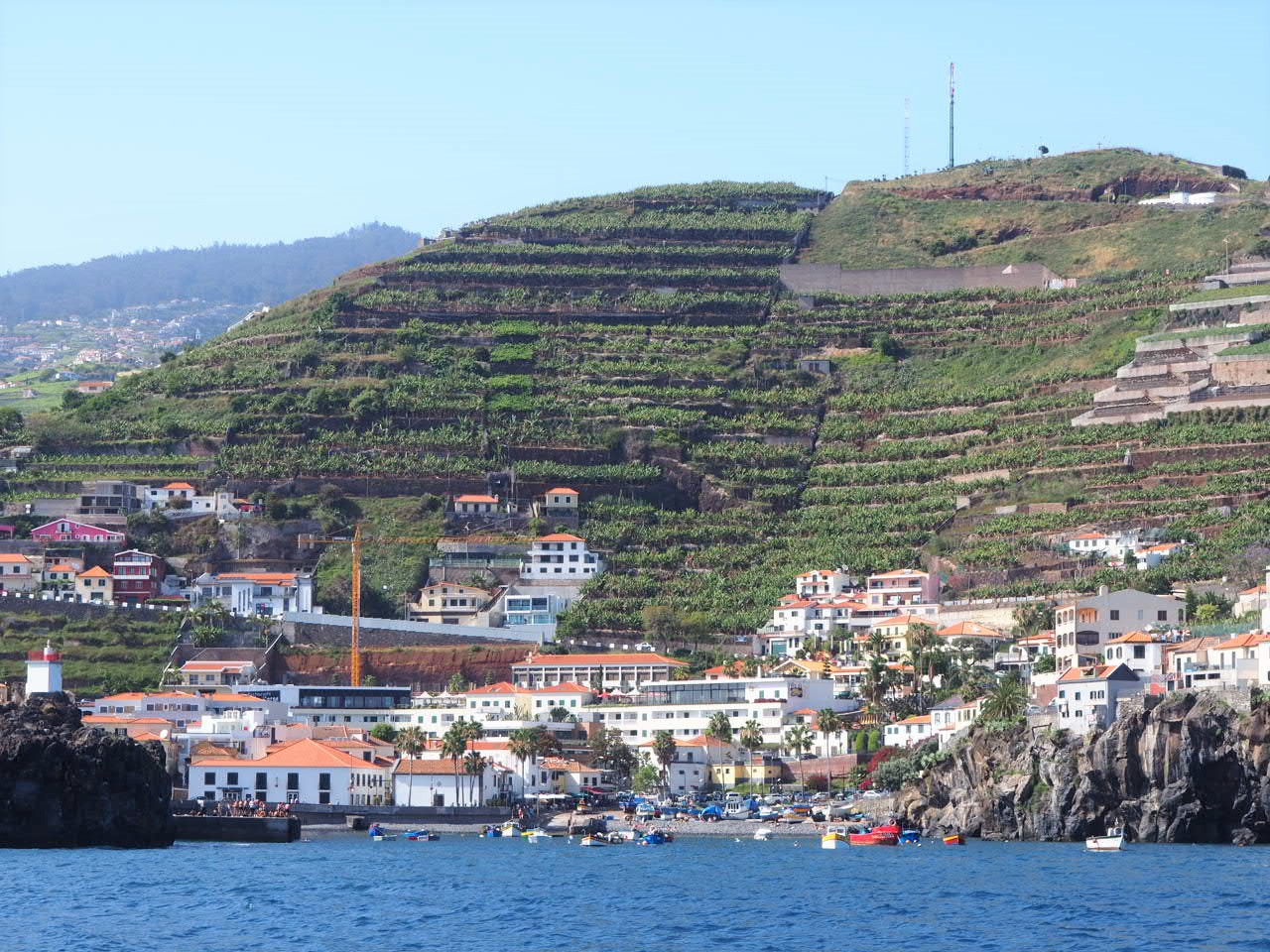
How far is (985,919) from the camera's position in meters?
70.2

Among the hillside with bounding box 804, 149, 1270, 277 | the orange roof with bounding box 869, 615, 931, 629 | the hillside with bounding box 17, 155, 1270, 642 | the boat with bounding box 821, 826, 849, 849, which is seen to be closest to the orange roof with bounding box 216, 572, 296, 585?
the hillside with bounding box 17, 155, 1270, 642

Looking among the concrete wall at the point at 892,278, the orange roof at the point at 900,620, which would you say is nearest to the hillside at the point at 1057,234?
the concrete wall at the point at 892,278

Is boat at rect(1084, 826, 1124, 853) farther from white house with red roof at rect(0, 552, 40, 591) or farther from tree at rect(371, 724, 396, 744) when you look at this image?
white house with red roof at rect(0, 552, 40, 591)

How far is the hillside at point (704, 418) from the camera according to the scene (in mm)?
139500

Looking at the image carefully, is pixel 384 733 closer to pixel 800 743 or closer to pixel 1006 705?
pixel 800 743

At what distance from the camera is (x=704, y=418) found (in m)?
160

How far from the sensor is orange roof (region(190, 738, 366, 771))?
115 metres

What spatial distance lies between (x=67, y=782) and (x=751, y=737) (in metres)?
38.4

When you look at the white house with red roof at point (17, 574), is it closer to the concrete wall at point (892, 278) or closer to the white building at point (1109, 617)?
the white building at point (1109, 617)

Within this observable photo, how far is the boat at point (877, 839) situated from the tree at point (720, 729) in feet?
72.6

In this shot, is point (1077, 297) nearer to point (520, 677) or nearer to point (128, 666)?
point (520, 677)

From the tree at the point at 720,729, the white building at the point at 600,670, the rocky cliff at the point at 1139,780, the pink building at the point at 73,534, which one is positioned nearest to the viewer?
the rocky cliff at the point at 1139,780

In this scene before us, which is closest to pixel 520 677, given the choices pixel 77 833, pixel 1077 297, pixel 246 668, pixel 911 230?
pixel 246 668

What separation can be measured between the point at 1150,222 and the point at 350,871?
114 m
